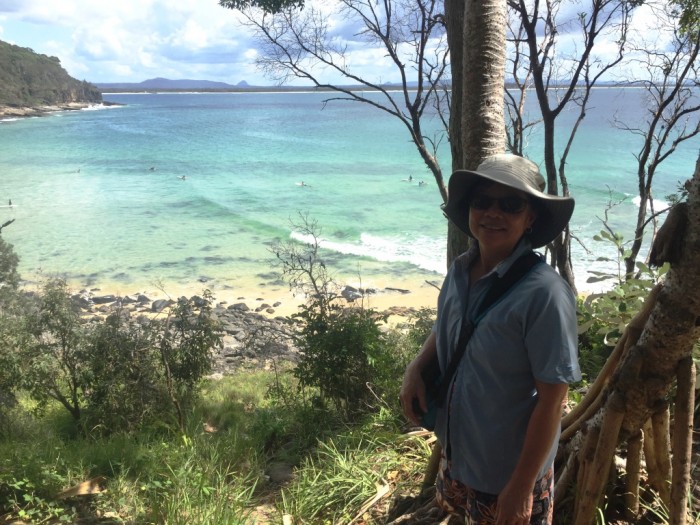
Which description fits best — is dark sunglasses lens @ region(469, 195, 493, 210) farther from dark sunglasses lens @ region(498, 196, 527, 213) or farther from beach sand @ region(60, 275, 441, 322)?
beach sand @ region(60, 275, 441, 322)

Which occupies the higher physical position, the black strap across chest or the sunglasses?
the sunglasses

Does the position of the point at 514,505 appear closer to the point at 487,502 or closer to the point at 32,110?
the point at 487,502

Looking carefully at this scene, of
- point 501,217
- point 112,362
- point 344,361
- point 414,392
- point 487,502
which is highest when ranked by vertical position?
point 501,217

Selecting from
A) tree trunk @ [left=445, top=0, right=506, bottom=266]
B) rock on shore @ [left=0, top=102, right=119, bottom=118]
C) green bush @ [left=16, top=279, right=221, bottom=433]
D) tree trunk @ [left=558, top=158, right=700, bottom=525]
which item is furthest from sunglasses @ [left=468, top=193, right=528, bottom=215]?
rock on shore @ [left=0, top=102, right=119, bottom=118]

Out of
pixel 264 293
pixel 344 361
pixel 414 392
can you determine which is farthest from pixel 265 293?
pixel 414 392

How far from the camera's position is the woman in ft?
5.40

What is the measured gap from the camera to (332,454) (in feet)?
12.3

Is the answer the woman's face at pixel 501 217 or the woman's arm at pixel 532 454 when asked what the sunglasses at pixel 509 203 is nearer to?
the woman's face at pixel 501 217

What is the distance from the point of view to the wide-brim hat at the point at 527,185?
1820 millimetres

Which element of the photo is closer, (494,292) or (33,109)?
(494,292)

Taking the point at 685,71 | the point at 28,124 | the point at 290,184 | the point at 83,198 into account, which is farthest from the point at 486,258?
the point at 28,124

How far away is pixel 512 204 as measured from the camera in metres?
1.87

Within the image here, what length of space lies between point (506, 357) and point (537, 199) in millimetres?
522

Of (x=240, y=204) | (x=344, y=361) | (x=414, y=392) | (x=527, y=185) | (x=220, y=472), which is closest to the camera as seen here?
(x=527, y=185)
